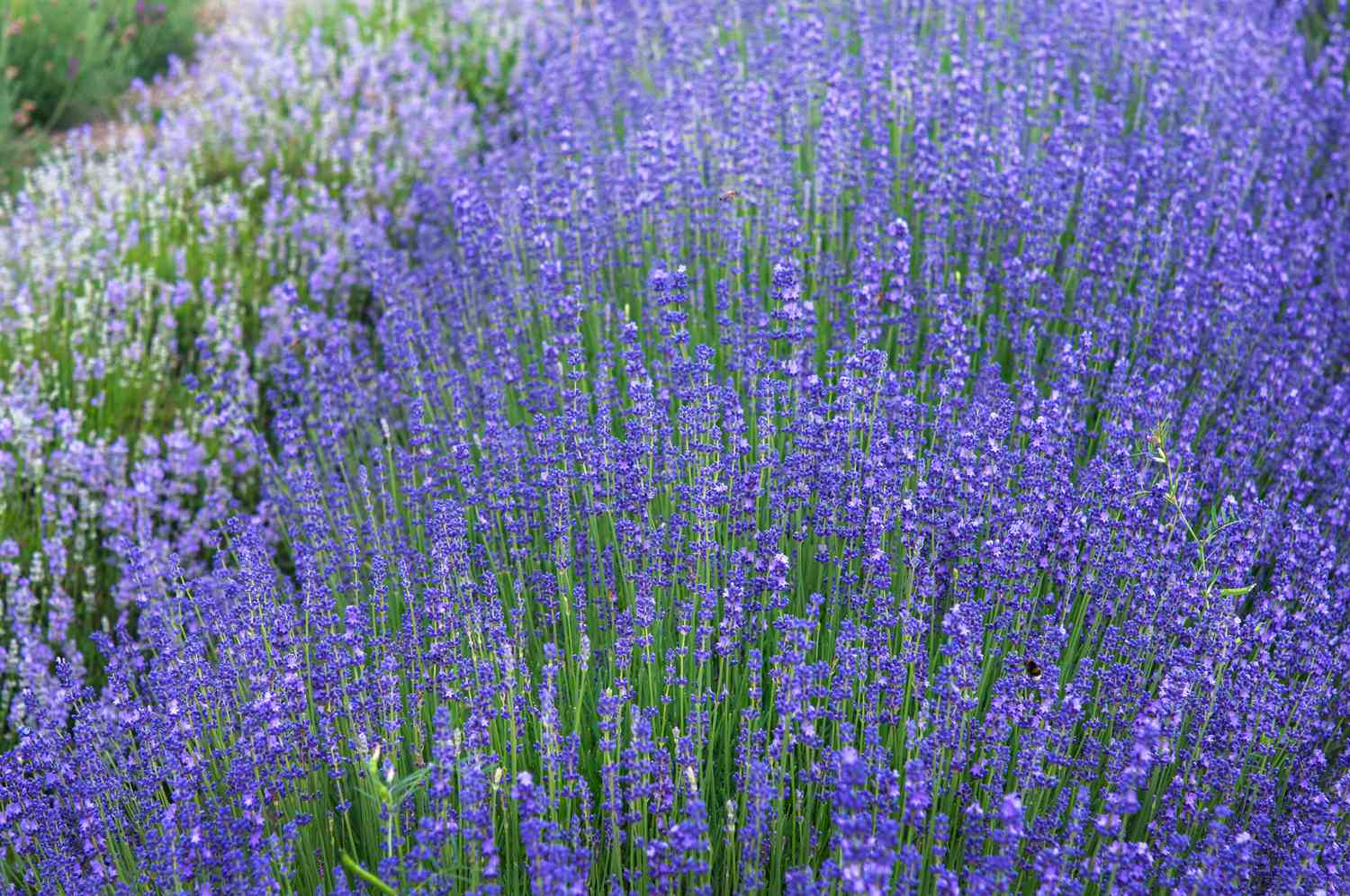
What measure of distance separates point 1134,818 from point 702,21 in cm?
457

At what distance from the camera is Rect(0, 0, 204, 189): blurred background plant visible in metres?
6.97

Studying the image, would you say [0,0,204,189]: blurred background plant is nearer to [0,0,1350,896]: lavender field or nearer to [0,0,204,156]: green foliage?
[0,0,204,156]: green foliage

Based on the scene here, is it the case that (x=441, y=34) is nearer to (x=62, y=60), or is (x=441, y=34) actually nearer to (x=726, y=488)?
(x=62, y=60)

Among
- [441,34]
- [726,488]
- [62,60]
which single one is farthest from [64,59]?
[726,488]

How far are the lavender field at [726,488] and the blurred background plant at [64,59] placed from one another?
135 centimetres

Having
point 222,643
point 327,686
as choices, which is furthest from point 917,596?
point 222,643

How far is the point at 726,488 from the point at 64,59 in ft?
20.8

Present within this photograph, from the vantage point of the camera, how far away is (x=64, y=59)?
288 inches

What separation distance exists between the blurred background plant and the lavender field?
135cm

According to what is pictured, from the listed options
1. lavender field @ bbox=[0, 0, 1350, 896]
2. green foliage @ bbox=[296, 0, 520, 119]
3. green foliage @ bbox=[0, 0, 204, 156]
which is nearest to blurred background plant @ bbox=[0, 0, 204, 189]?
green foliage @ bbox=[0, 0, 204, 156]

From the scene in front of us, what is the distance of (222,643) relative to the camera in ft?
9.19

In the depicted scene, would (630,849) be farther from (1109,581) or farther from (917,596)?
(1109,581)

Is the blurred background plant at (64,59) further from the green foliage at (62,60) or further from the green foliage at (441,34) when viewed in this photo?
the green foliage at (441,34)

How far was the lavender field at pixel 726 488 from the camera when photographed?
94.7 inches
